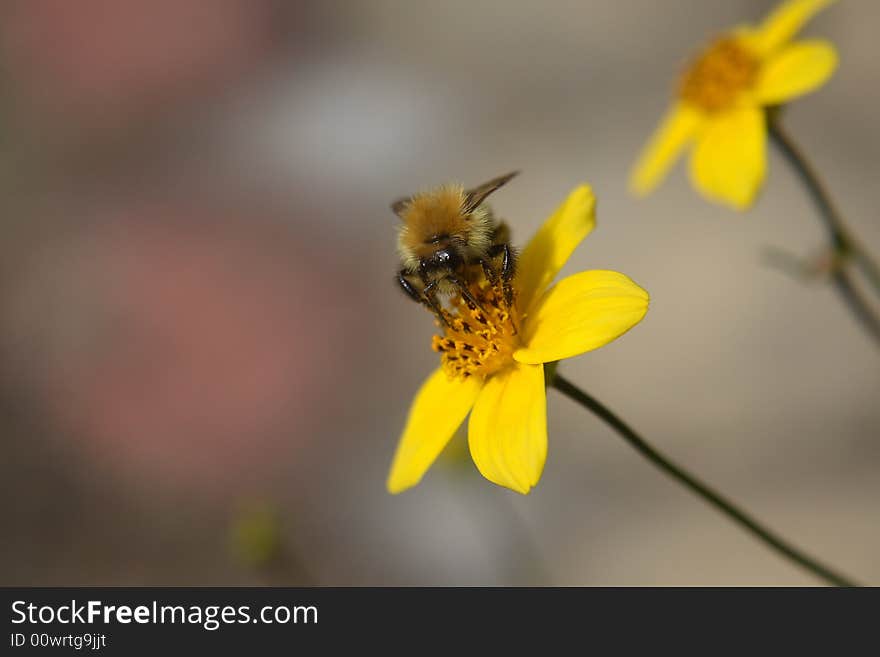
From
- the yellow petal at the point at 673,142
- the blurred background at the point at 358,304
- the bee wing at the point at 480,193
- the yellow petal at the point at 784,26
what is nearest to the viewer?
the bee wing at the point at 480,193

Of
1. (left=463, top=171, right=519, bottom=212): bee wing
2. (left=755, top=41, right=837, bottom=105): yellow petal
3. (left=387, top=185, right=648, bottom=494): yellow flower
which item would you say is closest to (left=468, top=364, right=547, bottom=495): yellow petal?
(left=387, top=185, right=648, bottom=494): yellow flower

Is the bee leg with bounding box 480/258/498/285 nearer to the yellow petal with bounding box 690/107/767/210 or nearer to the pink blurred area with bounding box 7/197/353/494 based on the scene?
the yellow petal with bounding box 690/107/767/210

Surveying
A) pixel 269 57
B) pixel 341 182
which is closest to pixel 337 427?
pixel 341 182

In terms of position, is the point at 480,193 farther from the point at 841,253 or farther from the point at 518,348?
the point at 841,253

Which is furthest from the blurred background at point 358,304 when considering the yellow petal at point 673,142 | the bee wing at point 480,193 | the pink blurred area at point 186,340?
the bee wing at point 480,193

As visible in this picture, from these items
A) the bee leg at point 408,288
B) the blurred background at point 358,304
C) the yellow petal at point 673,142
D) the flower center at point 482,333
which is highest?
the blurred background at point 358,304

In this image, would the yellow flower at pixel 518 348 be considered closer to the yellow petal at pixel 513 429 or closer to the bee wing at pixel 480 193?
the yellow petal at pixel 513 429

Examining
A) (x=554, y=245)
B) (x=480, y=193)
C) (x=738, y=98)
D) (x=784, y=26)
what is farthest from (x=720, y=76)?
(x=480, y=193)
